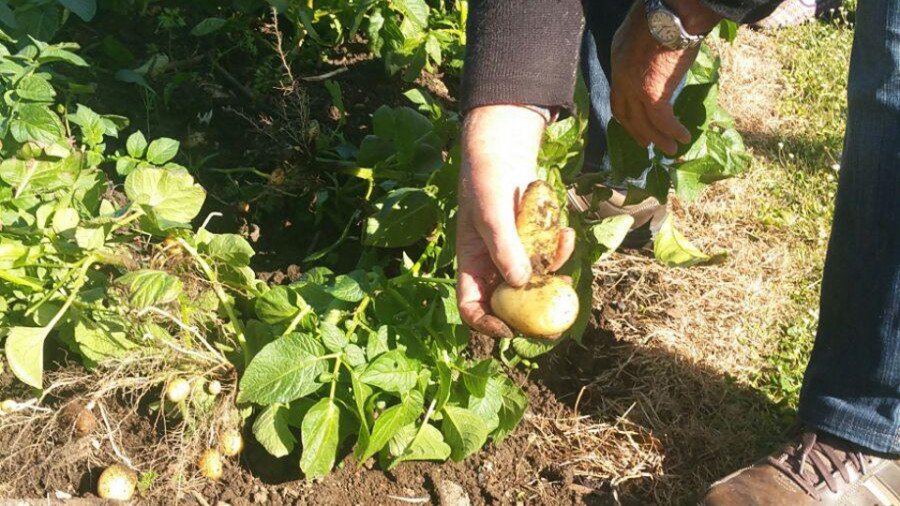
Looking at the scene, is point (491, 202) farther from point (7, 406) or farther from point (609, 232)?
point (7, 406)

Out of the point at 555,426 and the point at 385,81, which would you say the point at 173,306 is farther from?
the point at 385,81

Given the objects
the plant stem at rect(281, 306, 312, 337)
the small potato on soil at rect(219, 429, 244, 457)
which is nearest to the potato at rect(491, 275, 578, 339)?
the plant stem at rect(281, 306, 312, 337)

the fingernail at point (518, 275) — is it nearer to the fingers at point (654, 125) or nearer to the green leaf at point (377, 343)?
the green leaf at point (377, 343)

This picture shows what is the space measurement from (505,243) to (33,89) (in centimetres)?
108

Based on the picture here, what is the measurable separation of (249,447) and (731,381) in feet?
3.85

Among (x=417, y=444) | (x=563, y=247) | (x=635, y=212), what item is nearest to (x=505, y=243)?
(x=563, y=247)

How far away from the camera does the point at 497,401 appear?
1.74 m

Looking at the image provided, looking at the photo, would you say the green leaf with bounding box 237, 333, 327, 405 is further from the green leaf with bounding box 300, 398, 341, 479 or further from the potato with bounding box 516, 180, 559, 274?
the potato with bounding box 516, 180, 559, 274

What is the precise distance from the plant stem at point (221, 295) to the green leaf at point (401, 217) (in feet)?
1.05

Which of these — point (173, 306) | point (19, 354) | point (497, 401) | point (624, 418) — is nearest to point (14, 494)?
point (19, 354)

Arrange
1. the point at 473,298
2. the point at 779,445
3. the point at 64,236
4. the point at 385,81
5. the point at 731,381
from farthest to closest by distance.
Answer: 1. the point at 385,81
2. the point at 731,381
3. the point at 779,445
4. the point at 64,236
5. the point at 473,298

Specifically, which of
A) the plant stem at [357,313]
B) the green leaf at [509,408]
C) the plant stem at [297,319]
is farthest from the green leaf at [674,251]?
the plant stem at [297,319]

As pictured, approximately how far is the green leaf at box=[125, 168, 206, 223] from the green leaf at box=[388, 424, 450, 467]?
60 cm

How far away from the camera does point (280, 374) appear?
5.14 feet
